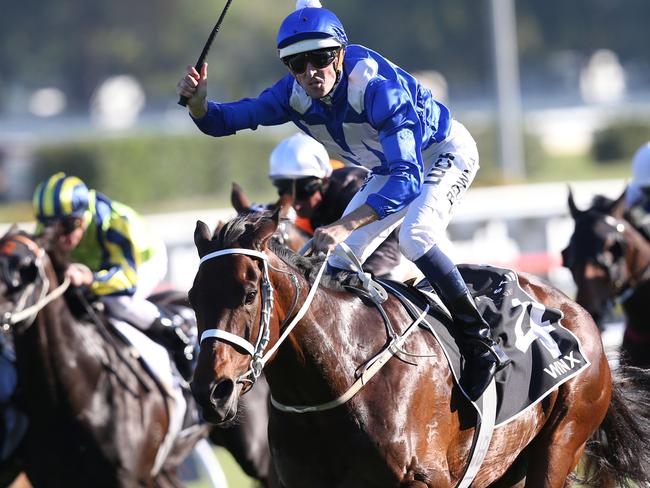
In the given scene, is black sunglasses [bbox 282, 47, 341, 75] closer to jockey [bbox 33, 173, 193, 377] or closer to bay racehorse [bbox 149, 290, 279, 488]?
jockey [bbox 33, 173, 193, 377]

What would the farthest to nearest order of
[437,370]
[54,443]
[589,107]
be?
[589,107] → [54,443] → [437,370]

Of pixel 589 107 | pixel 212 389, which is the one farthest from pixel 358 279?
pixel 589 107

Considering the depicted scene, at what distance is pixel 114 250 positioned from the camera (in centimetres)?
681

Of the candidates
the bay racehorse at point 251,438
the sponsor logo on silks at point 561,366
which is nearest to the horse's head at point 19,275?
the bay racehorse at point 251,438

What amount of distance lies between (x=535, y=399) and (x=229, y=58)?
41.0 metres

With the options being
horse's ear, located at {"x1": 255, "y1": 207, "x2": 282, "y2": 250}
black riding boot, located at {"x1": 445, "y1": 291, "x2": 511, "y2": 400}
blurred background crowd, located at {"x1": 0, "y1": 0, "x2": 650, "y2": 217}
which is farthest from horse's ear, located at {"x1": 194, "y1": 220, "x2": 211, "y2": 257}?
blurred background crowd, located at {"x1": 0, "y1": 0, "x2": 650, "y2": 217}

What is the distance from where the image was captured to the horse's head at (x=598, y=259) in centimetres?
693

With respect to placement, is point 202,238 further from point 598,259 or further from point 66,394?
point 598,259

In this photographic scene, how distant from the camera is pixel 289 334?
13.1 feet

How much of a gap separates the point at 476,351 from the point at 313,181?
82.2 inches

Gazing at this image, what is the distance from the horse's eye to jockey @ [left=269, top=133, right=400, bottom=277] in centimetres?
245

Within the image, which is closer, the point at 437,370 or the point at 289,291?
the point at 289,291

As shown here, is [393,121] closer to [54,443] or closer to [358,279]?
[358,279]

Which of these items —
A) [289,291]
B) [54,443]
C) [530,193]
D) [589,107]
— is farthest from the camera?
[589,107]
